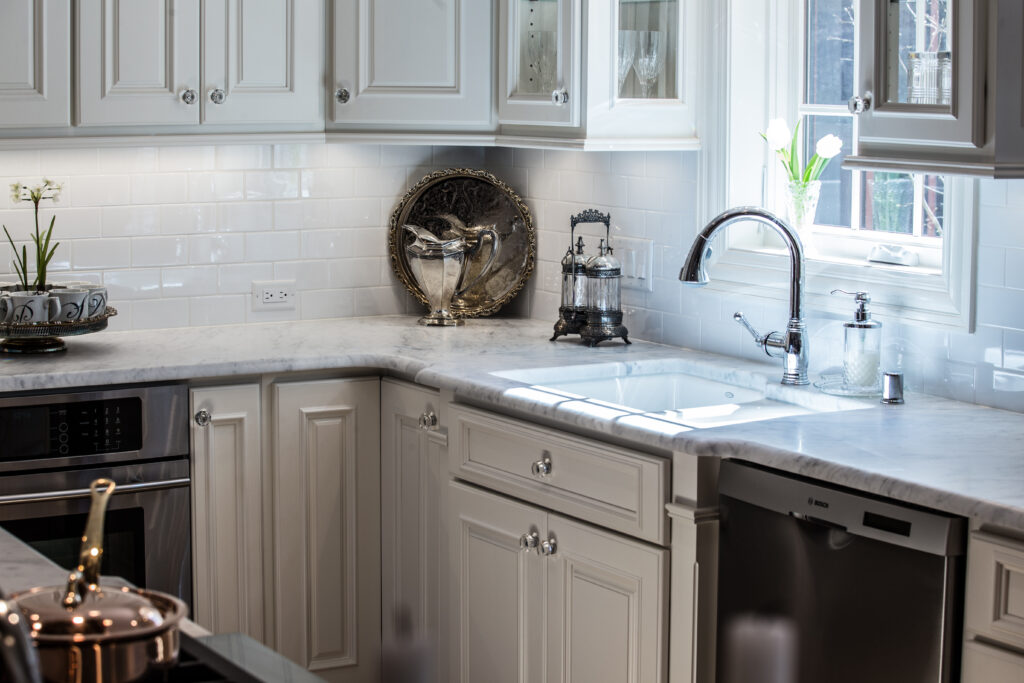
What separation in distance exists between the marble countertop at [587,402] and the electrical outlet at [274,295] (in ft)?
0.30

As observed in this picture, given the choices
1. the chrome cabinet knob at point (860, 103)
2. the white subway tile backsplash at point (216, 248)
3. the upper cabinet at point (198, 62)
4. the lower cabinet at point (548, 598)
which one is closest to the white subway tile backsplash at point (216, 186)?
the white subway tile backsplash at point (216, 248)

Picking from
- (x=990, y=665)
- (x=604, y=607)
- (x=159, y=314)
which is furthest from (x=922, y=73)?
(x=159, y=314)

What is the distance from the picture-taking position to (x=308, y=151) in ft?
13.2

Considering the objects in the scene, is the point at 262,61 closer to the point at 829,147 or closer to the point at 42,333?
the point at 42,333

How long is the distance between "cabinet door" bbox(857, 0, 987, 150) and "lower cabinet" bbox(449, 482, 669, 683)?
90 centimetres

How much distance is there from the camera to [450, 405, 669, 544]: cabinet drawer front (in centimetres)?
269

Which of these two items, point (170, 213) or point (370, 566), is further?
point (170, 213)

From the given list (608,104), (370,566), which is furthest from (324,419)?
(608,104)

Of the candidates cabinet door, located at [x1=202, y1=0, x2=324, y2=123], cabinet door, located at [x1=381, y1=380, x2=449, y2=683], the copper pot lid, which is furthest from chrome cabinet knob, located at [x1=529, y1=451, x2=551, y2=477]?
the copper pot lid

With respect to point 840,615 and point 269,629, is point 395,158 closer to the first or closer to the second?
point 269,629

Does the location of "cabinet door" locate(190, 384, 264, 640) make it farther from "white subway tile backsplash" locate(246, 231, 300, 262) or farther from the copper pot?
the copper pot

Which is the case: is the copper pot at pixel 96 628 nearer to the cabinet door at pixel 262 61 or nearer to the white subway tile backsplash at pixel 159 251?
the cabinet door at pixel 262 61

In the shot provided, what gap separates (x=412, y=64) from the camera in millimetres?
3701

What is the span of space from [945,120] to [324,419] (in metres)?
1.71
